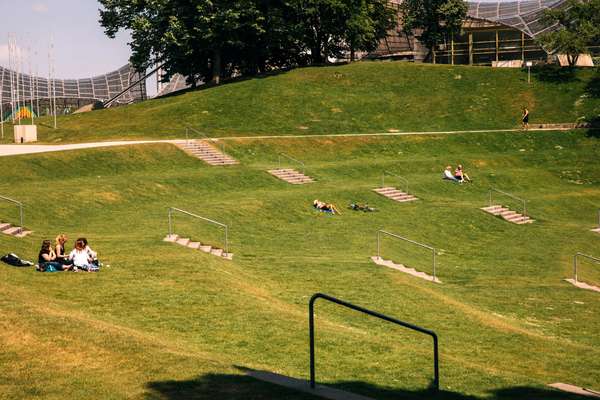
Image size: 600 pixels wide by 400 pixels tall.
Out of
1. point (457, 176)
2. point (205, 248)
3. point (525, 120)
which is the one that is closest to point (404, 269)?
point (205, 248)

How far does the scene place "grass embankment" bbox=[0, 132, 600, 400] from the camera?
1772 cm

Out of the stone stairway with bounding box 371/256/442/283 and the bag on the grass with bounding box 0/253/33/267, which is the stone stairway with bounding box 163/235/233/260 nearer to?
the stone stairway with bounding box 371/256/442/283

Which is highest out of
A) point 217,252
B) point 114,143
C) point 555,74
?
point 555,74

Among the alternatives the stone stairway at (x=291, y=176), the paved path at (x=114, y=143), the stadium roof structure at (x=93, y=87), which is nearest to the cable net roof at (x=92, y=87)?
the stadium roof structure at (x=93, y=87)

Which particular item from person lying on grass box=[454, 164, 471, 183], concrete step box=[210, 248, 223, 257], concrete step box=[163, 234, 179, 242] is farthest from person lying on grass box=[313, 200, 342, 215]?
person lying on grass box=[454, 164, 471, 183]

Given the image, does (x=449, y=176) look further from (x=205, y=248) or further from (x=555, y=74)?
(x=555, y=74)

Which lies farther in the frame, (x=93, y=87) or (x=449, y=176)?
(x=93, y=87)

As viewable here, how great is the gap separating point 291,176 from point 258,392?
43.0 metres

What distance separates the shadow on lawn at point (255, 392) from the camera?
14727 millimetres

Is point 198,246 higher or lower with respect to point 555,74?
lower

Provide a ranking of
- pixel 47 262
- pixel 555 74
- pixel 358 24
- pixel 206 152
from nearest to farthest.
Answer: pixel 47 262 → pixel 206 152 → pixel 555 74 → pixel 358 24

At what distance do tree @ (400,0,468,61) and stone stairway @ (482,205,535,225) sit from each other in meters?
61.5

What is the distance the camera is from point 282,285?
30.1 meters

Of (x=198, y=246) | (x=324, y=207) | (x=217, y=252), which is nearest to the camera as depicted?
(x=217, y=252)
